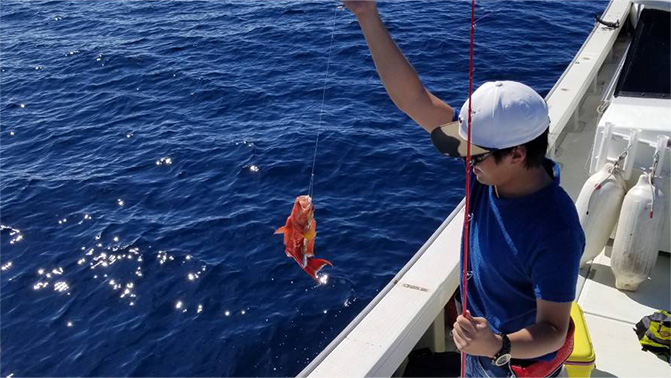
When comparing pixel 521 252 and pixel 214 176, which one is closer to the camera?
pixel 521 252

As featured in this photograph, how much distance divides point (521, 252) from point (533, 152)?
396 mm

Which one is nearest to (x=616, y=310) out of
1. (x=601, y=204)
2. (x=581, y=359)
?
(x=601, y=204)

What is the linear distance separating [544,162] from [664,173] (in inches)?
131

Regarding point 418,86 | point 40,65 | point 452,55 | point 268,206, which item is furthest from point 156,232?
point 40,65

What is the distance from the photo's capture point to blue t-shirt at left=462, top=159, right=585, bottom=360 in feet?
7.39

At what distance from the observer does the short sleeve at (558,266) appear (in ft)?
7.36

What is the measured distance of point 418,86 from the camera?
9.57ft

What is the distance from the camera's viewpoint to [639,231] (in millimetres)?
5133

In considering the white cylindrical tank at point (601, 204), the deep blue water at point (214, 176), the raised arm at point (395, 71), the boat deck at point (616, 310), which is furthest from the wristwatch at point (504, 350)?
the deep blue water at point (214, 176)

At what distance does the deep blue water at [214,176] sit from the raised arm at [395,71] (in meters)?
4.87

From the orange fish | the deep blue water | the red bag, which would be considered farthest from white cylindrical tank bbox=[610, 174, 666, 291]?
the deep blue water

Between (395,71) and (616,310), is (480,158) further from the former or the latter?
(616,310)

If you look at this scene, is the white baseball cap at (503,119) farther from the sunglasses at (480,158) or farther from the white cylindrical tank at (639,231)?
the white cylindrical tank at (639,231)

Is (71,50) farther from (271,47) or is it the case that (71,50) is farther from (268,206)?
(268,206)
